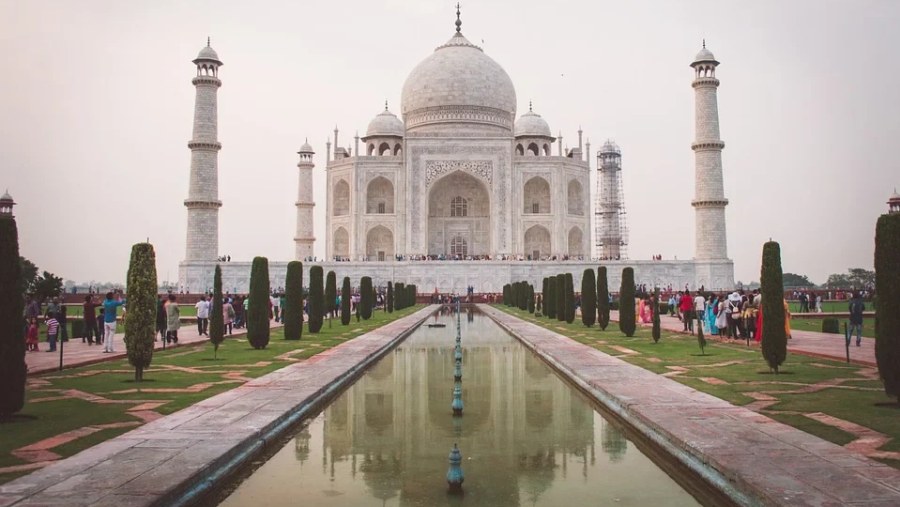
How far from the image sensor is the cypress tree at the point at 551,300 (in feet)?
60.8

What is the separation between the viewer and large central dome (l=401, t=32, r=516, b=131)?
119ft

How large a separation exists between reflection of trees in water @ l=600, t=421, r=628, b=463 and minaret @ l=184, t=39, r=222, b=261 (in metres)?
24.9

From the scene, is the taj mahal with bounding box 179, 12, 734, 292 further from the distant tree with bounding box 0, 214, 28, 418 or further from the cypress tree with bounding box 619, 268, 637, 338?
the distant tree with bounding box 0, 214, 28, 418

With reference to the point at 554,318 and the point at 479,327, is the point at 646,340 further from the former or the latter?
the point at 554,318

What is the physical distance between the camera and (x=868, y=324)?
15.2 meters

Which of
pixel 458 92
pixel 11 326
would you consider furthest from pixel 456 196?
pixel 11 326

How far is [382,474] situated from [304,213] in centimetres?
3217

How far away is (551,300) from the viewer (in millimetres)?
18734

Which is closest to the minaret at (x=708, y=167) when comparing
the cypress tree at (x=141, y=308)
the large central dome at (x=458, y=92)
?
the large central dome at (x=458, y=92)

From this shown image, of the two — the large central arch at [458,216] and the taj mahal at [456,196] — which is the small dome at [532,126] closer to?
the taj mahal at [456,196]

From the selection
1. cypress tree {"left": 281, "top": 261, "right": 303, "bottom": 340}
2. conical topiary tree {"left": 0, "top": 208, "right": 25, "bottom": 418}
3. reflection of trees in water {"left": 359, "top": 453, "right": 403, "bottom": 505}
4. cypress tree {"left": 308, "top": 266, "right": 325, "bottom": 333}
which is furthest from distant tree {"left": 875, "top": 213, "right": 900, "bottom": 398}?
cypress tree {"left": 308, "top": 266, "right": 325, "bottom": 333}

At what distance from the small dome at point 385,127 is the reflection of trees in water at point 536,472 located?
34.3m

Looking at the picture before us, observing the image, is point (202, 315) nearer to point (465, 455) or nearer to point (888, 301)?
point (465, 455)

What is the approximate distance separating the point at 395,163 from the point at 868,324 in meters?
22.2
